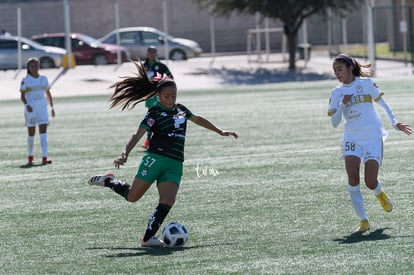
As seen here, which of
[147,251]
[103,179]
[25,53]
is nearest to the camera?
[147,251]

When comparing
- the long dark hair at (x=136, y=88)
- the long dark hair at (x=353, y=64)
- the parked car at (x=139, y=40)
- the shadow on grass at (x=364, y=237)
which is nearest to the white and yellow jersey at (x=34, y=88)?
the long dark hair at (x=136, y=88)

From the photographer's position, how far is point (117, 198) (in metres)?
13.6

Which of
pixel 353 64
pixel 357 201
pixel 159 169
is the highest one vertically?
pixel 353 64

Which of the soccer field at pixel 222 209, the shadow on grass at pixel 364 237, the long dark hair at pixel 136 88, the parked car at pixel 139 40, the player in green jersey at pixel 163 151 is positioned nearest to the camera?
the soccer field at pixel 222 209

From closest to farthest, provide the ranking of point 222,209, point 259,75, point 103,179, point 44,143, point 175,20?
point 103,179 → point 222,209 → point 44,143 → point 259,75 → point 175,20

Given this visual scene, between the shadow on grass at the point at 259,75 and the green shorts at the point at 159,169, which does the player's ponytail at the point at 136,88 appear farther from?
the shadow on grass at the point at 259,75

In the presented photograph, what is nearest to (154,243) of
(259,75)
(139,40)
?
(259,75)

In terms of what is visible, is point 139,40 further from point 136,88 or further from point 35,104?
point 136,88

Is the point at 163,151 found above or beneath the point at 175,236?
above

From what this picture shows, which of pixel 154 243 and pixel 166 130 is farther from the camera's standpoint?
pixel 166 130

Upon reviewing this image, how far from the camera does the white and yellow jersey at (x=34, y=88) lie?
1792 centimetres

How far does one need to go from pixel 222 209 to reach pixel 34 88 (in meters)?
6.75

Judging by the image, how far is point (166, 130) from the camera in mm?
10227

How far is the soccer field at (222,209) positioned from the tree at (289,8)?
2056 centimetres
